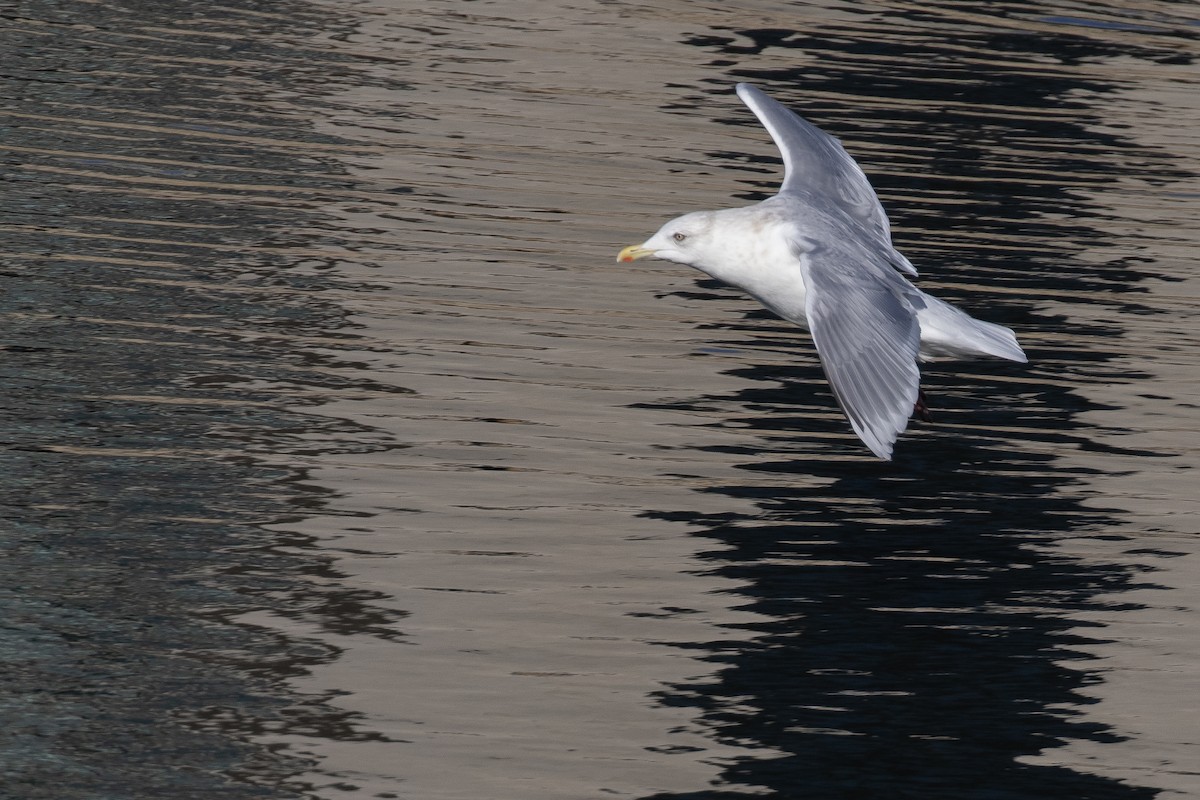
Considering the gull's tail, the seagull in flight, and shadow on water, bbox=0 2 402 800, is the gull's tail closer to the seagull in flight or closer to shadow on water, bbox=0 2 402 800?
the seagull in flight

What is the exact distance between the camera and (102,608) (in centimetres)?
571

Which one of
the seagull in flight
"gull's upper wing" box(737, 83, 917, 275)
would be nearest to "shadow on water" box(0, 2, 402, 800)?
the seagull in flight

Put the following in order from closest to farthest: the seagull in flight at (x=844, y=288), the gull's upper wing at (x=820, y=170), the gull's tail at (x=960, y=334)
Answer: the seagull in flight at (x=844, y=288) → the gull's tail at (x=960, y=334) → the gull's upper wing at (x=820, y=170)

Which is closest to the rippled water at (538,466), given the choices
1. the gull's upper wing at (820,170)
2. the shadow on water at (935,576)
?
the shadow on water at (935,576)

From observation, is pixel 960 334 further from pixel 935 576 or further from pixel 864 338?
pixel 935 576

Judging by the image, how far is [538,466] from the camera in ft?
22.6

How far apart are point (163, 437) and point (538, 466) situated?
1.41 m

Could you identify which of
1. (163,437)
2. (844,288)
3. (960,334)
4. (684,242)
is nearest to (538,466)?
(684,242)

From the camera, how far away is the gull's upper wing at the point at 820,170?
26.9 ft

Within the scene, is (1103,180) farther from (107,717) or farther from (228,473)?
(107,717)

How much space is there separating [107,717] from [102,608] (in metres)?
0.67

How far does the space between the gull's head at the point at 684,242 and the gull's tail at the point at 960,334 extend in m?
0.90

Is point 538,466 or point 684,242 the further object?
point 684,242

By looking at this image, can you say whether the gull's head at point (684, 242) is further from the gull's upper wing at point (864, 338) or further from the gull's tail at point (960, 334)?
the gull's tail at point (960, 334)
